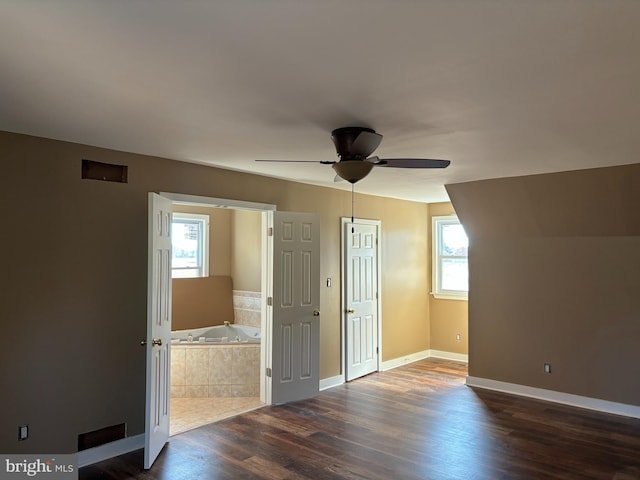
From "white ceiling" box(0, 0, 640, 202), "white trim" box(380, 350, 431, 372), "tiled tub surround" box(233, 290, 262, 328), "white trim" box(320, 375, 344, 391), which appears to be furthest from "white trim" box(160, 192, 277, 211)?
"white trim" box(380, 350, 431, 372)

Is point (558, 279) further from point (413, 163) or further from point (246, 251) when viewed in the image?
point (246, 251)

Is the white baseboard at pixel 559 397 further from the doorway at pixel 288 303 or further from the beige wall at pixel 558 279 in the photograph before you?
the doorway at pixel 288 303

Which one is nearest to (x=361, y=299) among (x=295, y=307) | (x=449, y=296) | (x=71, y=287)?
(x=295, y=307)

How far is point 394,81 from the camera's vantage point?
2.26 metres

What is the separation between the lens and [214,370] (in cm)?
552

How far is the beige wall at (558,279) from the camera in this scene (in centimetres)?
482

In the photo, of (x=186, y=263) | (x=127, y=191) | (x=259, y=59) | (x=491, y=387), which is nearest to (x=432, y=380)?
(x=491, y=387)

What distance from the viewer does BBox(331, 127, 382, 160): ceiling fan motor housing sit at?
9.87ft

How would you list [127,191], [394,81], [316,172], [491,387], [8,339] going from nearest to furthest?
[394,81] → [8,339] → [127,191] → [316,172] → [491,387]

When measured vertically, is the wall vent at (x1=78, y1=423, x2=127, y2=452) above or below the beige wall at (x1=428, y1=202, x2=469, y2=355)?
below

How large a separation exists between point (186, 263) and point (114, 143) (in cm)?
336

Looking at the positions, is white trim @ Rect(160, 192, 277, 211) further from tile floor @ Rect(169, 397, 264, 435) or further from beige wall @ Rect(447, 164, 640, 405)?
beige wall @ Rect(447, 164, 640, 405)

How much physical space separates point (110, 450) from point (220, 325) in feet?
10.0

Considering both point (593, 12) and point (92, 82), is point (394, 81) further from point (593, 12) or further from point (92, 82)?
point (92, 82)
